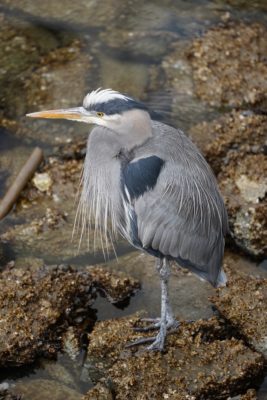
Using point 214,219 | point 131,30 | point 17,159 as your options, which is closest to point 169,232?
point 214,219

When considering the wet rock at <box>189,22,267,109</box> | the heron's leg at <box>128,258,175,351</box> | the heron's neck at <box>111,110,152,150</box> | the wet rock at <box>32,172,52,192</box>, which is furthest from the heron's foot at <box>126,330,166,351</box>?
the wet rock at <box>189,22,267,109</box>

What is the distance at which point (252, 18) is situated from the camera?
659cm

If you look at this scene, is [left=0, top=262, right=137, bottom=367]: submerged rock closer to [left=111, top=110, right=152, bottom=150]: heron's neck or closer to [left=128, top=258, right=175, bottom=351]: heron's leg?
[left=128, top=258, right=175, bottom=351]: heron's leg

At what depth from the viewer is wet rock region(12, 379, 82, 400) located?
410cm

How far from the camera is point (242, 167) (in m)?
5.08

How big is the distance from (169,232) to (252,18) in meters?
3.29

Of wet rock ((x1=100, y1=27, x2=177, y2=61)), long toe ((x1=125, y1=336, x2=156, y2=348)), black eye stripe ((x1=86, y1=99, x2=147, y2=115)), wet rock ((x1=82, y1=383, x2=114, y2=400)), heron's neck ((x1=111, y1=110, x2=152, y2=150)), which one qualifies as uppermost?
black eye stripe ((x1=86, y1=99, x2=147, y2=115))

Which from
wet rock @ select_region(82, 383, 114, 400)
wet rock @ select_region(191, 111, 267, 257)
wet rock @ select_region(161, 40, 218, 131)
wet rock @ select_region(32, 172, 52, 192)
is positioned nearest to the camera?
wet rock @ select_region(82, 383, 114, 400)

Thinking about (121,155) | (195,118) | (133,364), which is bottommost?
(133,364)

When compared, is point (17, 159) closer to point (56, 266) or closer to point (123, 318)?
point (56, 266)

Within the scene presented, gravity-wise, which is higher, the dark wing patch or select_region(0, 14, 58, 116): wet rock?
the dark wing patch

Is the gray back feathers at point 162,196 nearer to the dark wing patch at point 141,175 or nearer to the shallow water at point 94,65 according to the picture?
the dark wing patch at point 141,175

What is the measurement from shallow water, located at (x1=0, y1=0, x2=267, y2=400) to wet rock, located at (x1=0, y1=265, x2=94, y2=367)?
0.31 m

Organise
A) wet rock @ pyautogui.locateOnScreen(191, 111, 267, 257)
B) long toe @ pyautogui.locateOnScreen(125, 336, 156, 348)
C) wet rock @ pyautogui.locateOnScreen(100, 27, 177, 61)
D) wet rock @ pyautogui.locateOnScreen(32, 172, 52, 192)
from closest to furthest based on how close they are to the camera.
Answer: long toe @ pyautogui.locateOnScreen(125, 336, 156, 348) < wet rock @ pyautogui.locateOnScreen(191, 111, 267, 257) < wet rock @ pyautogui.locateOnScreen(32, 172, 52, 192) < wet rock @ pyautogui.locateOnScreen(100, 27, 177, 61)
